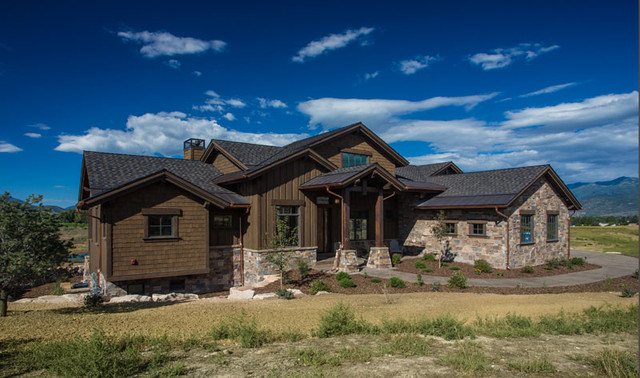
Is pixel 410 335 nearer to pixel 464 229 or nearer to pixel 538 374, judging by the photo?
pixel 538 374

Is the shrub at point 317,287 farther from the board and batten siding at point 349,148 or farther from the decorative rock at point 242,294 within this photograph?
the board and batten siding at point 349,148

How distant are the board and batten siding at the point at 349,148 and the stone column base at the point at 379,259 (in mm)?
5762

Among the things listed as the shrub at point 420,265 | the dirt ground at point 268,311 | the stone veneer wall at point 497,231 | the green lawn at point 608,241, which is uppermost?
the stone veneer wall at point 497,231

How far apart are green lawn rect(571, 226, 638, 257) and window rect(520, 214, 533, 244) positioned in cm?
1247

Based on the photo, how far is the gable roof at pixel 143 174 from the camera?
595 inches

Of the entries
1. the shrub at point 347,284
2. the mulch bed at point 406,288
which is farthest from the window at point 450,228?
the shrub at point 347,284

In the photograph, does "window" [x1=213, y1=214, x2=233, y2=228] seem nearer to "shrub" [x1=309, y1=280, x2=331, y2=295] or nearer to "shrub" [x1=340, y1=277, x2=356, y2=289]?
"shrub" [x1=309, y1=280, x2=331, y2=295]

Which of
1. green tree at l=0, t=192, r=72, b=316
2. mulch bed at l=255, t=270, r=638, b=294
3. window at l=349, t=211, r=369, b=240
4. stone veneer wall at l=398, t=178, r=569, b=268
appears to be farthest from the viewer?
window at l=349, t=211, r=369, b=240

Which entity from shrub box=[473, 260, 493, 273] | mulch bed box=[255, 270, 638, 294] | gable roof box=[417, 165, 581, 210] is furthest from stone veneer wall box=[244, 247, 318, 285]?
gable roof box=[417, 165, 581, 210]

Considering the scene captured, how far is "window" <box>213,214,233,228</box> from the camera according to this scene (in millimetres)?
18031

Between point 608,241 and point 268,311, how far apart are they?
3636 centimetres

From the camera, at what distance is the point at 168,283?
1606 centimetres

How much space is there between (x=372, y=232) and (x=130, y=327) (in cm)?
1543

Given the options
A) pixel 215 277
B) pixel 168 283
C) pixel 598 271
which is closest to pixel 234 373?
pixel 168 283
